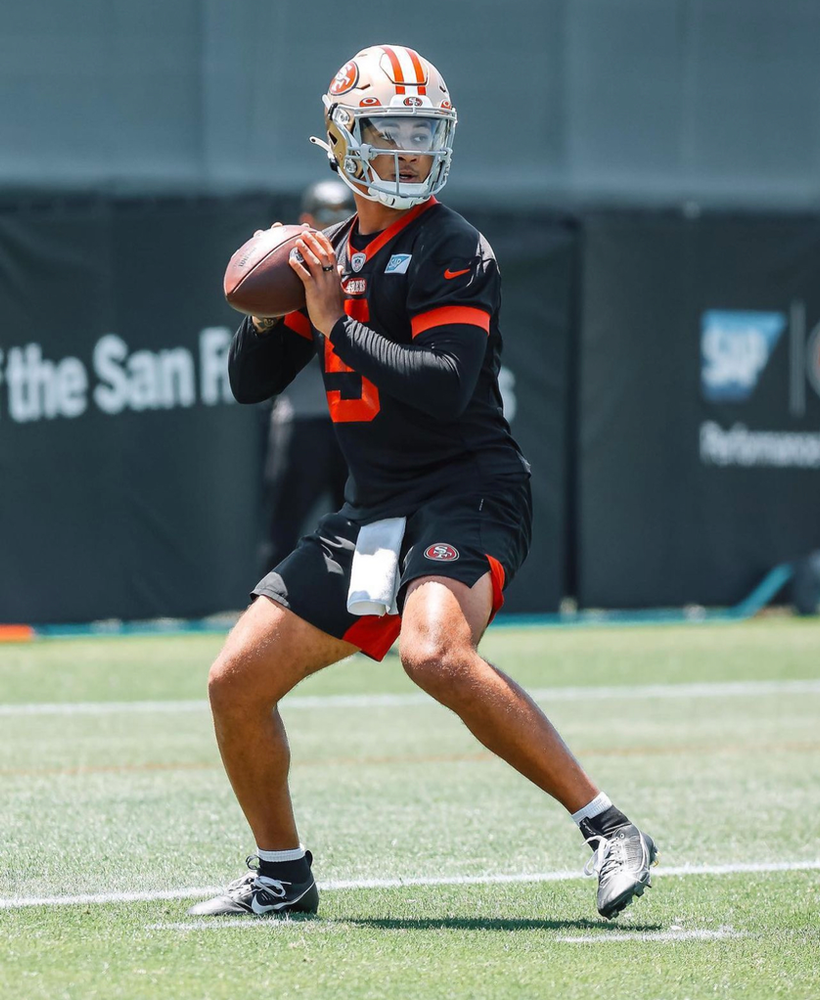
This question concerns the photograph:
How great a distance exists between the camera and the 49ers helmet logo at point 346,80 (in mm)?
4652

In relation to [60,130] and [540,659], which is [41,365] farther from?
[540,659]

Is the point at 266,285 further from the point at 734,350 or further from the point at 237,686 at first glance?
the point at 734,350

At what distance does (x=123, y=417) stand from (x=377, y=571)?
23.7 feet

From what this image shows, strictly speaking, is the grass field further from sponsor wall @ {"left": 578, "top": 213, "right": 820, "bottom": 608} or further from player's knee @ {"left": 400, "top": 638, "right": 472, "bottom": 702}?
sponsor wall @ {"left": 578, "top": 213, "right": 820, "bottom": 608}

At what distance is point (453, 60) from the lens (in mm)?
12984

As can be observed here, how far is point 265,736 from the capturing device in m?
4.53

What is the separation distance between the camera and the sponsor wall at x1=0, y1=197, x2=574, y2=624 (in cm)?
1127

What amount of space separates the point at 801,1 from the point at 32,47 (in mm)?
6006

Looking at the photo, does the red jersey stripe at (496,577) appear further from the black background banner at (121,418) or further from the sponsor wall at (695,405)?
the sponsor wall at (695,405)

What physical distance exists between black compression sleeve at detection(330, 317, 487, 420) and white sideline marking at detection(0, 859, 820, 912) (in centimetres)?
141

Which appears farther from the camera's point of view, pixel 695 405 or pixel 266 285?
pixel 695 405

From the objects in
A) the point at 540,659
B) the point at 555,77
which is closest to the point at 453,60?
the point at 555,77

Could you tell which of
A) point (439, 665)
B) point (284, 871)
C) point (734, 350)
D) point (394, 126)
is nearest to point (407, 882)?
point (284, 871)

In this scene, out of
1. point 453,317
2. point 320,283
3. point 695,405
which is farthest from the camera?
point 695,405
